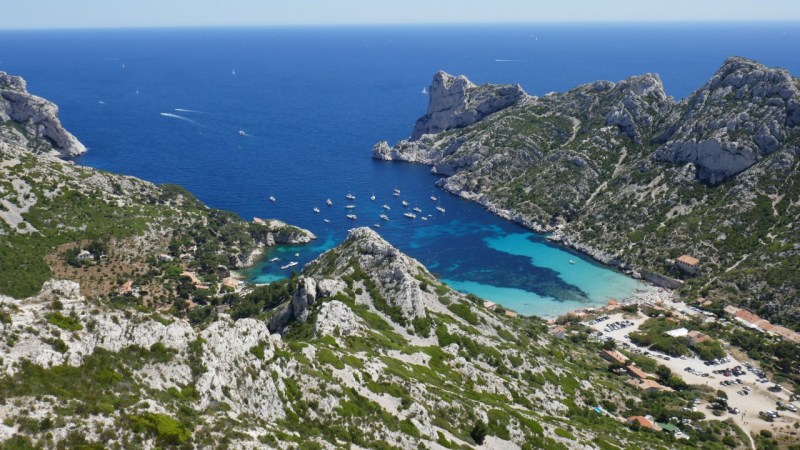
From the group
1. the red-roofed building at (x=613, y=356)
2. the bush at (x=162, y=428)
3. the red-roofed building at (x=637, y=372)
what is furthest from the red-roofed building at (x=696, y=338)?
the bush at (x=162, y=428)

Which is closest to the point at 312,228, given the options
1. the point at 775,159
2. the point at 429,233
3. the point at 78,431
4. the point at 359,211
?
the point at 359,211

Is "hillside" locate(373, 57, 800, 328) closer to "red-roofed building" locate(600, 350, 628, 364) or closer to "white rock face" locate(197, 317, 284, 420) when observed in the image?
"red-roofed building" locate(600, 350, 628, 364)

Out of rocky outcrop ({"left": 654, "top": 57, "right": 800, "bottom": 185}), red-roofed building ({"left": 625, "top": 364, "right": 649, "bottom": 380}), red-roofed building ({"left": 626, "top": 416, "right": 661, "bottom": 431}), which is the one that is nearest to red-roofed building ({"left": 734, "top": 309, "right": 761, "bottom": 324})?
red-roofed building ({"left": 625, "top": 364, "right": 649, "bottom": 380})

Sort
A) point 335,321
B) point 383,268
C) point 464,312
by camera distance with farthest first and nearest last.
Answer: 1. point 464,312
2. point 383,268
3. point 335,321

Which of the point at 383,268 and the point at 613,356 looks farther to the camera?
the point at 613,356

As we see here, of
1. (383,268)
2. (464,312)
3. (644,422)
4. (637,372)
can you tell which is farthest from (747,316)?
(383,268)

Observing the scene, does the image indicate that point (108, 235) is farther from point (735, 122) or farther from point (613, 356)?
point (735, 122)

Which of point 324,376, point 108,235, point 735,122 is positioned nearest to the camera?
point 324,376

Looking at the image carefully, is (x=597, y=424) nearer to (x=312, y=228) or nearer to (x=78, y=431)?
(x=78, y=431)

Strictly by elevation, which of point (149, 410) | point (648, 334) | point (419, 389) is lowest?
point (648, 334)
